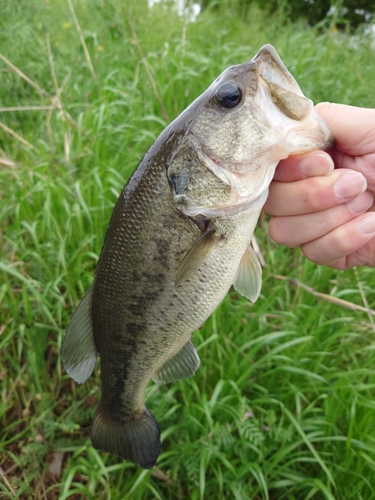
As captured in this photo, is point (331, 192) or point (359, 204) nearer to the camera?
point (331, 192)

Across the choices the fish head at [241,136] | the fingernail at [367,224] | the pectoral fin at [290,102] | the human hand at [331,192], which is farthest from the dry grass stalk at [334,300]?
the pectoral fin at [290,102]

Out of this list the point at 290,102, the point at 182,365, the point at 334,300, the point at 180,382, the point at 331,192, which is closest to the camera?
the point at 290,102

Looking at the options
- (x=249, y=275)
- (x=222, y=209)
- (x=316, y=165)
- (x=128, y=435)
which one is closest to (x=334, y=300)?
(x=249, y=275)

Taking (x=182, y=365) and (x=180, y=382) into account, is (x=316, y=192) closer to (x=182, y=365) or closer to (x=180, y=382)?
(x=182, y=365)

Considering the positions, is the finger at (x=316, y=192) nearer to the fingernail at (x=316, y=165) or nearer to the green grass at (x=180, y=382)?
the fingernail at (x=316, y=165)

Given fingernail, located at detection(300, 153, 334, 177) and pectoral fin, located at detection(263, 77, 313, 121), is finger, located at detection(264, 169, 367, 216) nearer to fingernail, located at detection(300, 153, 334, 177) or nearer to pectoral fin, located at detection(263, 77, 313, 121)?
fingernail, located at detection(300, 153, 334, 177)

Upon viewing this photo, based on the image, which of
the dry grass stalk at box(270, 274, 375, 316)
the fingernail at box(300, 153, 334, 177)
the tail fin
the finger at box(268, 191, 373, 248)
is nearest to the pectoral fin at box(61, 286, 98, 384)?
the tail fin
